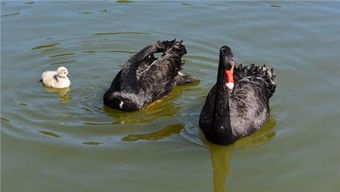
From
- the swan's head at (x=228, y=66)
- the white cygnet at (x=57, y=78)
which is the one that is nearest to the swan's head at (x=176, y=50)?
the white cygnet at (x=57, y=78)

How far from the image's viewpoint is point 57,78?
26.3 ft

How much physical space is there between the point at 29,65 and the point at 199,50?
2.73 meters

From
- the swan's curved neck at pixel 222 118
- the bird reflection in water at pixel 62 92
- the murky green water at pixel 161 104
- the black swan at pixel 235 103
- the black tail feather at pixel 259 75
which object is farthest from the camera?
the bird reflection in water at pixel 62 92

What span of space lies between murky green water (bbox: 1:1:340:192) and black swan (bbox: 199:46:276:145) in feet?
0.54

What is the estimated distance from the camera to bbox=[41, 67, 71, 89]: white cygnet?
802 cm

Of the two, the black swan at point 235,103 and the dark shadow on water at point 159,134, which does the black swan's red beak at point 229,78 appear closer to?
the black swan at point 235,103

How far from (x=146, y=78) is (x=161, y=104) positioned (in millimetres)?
431

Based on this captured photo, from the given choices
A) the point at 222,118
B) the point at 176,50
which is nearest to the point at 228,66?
the point at 222,118

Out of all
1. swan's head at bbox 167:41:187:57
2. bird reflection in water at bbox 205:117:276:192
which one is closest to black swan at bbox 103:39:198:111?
swan's head at bbox 167:41:187:57

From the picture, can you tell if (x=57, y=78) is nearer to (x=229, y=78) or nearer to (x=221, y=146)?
(x=221, y=146)

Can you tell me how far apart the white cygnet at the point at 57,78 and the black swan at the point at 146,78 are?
0.74 metres

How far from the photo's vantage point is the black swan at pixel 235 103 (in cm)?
622

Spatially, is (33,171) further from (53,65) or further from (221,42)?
(221,42)

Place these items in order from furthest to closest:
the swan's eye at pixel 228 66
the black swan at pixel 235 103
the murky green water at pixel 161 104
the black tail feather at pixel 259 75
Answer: the black tail feather at pixel 259 75 < the black swan at pixel 235 103 < the murky green water at pixel 161 104 < the swan's eye at pixel 228 66
